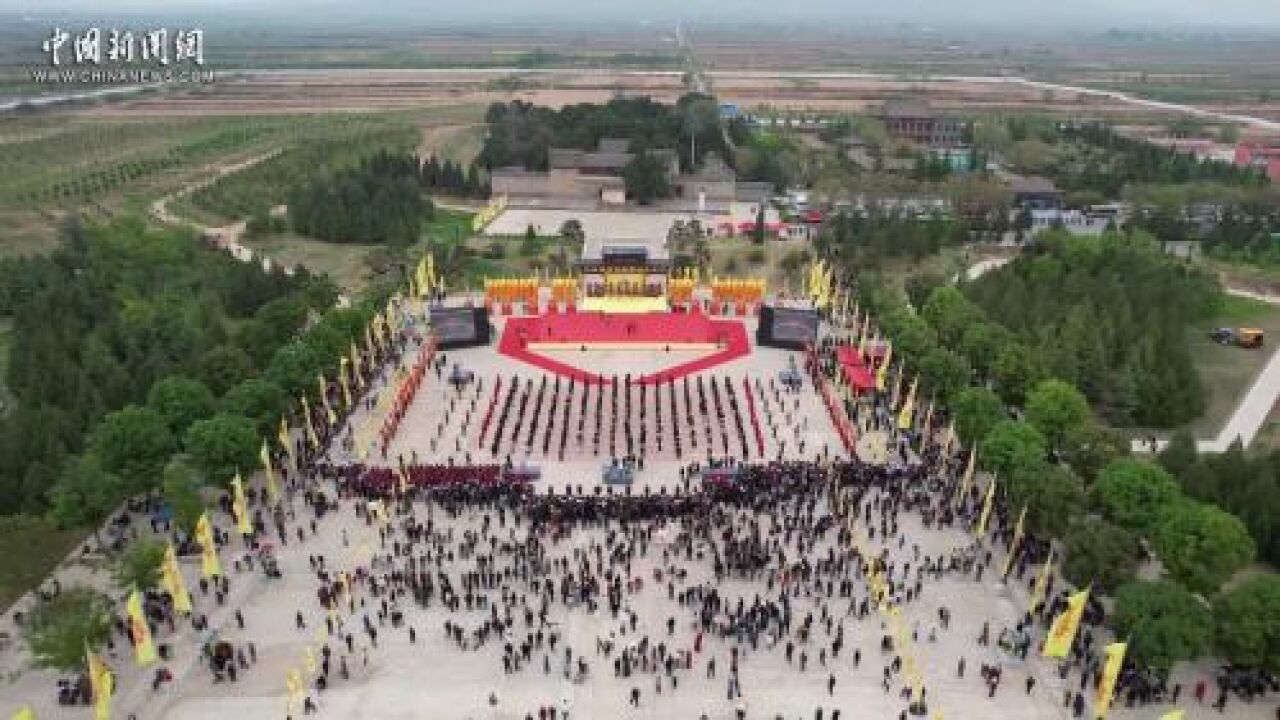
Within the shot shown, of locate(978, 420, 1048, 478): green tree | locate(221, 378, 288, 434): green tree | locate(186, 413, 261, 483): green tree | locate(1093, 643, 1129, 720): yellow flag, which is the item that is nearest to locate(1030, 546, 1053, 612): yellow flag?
locate(1093, 643, 1129, 720): yellow flag

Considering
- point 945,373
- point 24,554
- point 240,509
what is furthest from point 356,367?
Answer: point 945,373

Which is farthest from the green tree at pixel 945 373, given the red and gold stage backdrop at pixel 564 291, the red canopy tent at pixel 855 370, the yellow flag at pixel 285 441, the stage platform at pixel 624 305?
the yellow flag at pixel 285 441

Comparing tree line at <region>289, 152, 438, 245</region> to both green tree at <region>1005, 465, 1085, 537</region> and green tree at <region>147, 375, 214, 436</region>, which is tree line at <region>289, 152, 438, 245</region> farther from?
green tree at <region>1005, 465, 1085, 537</region>

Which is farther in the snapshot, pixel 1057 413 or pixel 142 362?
pixel 142 362

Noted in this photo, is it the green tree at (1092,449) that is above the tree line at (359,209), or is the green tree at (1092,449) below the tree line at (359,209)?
below

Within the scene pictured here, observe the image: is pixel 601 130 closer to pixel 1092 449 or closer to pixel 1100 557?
pixel 1092 449

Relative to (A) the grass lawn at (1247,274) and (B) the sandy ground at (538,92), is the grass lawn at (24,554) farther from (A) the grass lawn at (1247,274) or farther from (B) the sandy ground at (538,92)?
(B) the sandy ground at (538,92)
